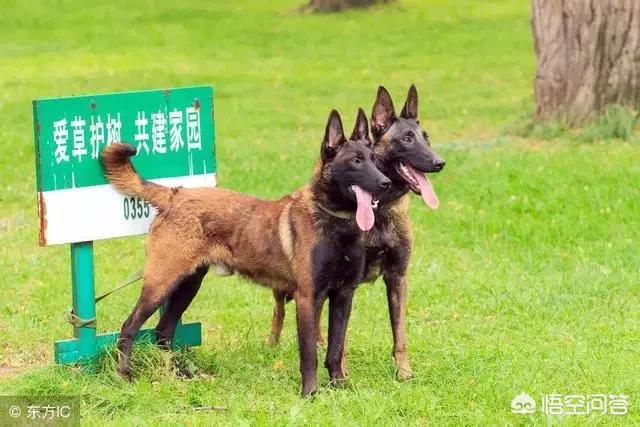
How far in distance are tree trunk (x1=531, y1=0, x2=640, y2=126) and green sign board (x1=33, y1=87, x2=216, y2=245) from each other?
642 centimetres

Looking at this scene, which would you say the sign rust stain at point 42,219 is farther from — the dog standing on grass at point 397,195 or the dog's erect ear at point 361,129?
the dog's erect ear at point 361,129

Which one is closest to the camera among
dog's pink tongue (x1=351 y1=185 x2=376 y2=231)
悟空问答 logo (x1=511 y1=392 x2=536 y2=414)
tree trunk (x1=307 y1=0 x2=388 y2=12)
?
悟空问答 logo (x1=511 y1=392 x2=536 y2=414)

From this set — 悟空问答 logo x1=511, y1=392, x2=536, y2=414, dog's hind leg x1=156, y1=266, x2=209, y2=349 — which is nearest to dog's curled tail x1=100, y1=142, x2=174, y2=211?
dog's hind leg x1=156, y1=266, x2=209, y2=349

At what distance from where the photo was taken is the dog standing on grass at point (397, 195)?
23.5 ft

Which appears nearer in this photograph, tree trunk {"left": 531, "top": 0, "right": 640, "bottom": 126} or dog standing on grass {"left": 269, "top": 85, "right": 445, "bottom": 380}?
dog standing on grass {"left": 269, "top": 85, "right": 445, "bottom": 380}

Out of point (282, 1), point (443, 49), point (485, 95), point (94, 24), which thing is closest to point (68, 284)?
point (485, 95)

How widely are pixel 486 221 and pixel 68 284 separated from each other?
341 cm

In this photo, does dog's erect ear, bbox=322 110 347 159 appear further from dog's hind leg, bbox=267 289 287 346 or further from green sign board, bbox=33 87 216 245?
dog's hind leg, bbox=267 289 287 346

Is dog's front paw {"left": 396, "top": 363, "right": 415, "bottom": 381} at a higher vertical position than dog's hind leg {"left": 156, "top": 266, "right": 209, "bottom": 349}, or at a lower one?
lower

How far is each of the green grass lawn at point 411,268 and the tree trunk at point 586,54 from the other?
1.76 ft

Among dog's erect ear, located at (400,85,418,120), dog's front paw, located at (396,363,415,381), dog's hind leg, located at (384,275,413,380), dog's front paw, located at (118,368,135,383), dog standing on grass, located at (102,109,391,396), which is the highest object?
dog's erect ear, located at (400,85,418,120)

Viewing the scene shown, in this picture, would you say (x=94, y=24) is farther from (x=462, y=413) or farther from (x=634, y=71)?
(x=462, y=413)

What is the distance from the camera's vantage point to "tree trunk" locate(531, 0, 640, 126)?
12.8m

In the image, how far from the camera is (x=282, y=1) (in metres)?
29.3
